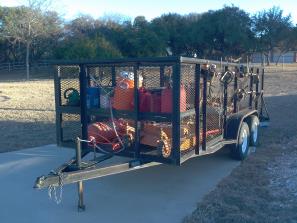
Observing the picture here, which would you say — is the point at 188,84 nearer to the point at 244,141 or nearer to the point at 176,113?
the point at 176,113

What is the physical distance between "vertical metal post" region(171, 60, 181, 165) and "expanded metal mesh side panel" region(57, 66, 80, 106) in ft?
5.02

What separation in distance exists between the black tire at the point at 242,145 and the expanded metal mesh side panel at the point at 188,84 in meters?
1.87

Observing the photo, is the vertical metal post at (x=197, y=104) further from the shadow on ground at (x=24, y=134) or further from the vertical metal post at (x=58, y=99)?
the shadow on ground at (x=24, y=134)

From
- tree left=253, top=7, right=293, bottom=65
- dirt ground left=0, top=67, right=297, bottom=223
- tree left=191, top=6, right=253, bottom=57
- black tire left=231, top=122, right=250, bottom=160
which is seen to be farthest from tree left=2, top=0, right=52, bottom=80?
black tire left=231, top=122, right=250, bottom=160

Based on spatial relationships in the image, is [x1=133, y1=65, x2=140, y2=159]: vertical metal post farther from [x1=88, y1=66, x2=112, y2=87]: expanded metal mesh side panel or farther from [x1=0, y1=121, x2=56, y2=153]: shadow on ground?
[x1=0, y1=121, x2=56, y2=153]: shadow on ground

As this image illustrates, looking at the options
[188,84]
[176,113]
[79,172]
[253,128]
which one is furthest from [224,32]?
[79,172]

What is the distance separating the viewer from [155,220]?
4.60 m

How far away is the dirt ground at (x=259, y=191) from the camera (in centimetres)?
459

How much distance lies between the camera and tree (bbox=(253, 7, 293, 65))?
38.0m

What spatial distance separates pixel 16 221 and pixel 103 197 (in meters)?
1.14

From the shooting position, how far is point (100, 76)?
5.62m

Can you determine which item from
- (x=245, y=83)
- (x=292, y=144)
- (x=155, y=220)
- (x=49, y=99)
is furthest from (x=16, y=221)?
(x=49, y=99)

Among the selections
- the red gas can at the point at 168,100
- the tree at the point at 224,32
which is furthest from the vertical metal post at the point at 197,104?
the tree at the point at 224,32

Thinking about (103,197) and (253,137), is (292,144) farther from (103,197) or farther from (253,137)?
(103,197)
